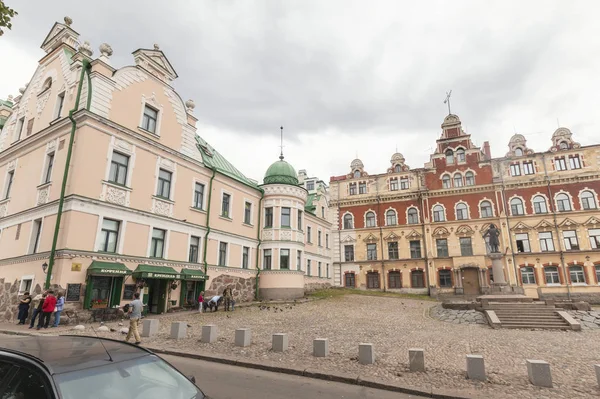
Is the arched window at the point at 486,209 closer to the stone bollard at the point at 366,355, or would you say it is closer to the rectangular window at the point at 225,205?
the rectangular window at the point at 225,205

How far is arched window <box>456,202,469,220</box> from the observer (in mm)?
39688

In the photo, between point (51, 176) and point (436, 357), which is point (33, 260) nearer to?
point (51, 176)

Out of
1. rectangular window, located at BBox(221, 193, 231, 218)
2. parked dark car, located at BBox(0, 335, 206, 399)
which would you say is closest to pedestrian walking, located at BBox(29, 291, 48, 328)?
rectangular window, located at BBox(221, 193, 231, 218)

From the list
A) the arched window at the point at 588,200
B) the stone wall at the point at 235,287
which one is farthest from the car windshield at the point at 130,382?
the arched window at the point at 588,200

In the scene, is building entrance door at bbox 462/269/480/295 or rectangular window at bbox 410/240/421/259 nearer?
building entrance door at bbox 462/269/480/295

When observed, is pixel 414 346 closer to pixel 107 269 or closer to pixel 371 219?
pixel 107 269

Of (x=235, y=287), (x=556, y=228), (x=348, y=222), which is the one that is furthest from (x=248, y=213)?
(x=556, y=228)

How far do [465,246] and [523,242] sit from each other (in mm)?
5822

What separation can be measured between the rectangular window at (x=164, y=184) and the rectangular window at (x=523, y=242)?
36.4 meters

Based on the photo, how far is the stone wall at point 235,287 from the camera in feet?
78.8

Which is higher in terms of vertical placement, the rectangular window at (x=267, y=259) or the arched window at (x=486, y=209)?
the arched window at (x=486, y=209)

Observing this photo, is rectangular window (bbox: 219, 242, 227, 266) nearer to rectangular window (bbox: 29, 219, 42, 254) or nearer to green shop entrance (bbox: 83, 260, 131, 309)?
green shop entrance (bbox: 83, 260, 131, 309)

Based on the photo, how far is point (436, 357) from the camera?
10500mm

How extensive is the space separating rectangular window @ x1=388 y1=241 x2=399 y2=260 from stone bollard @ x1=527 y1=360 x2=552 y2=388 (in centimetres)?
3417
